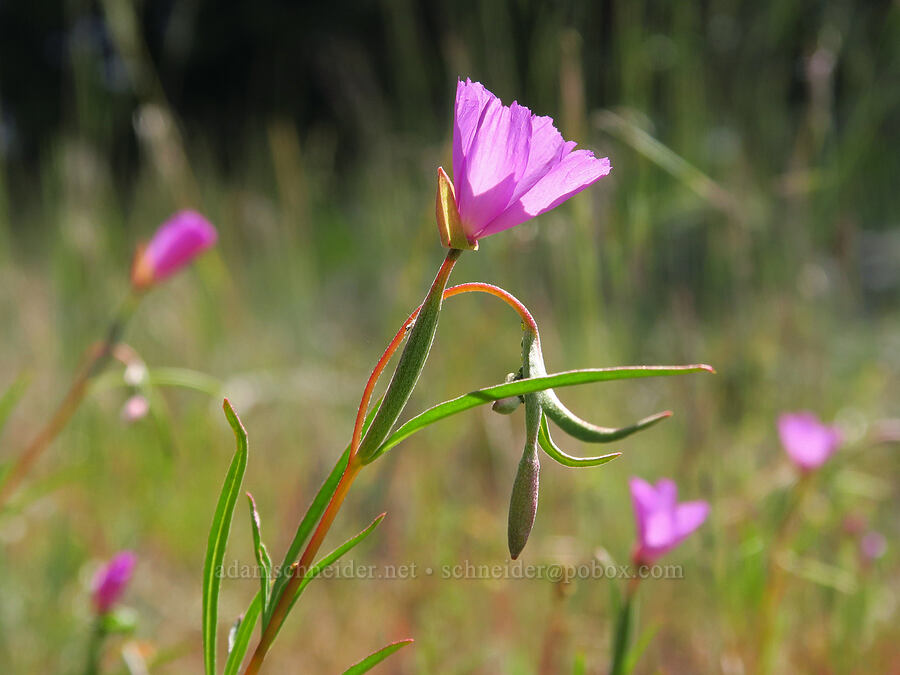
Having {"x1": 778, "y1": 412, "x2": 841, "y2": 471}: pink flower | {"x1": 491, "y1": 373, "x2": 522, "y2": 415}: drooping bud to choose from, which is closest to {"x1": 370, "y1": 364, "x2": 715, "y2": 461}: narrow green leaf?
{"x1": 491, "y1": 373, "x2": 522, "y2": 415}: drooping bud

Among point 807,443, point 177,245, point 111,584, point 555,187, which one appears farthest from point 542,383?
point 807,443

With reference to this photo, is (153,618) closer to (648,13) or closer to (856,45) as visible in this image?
(648,13)

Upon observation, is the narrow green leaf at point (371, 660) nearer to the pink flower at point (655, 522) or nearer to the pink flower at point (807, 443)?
the pink flower at point (655, 522)

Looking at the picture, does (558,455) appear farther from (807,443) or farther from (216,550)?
(807,443)

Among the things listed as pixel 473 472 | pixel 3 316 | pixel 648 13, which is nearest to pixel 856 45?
pixel 648 13

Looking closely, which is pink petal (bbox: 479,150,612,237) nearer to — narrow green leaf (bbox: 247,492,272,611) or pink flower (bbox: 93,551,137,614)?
narrow green leaf (bbox: 247,492,272,611)

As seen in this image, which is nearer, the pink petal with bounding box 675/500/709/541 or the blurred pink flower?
the blurred pink flower
